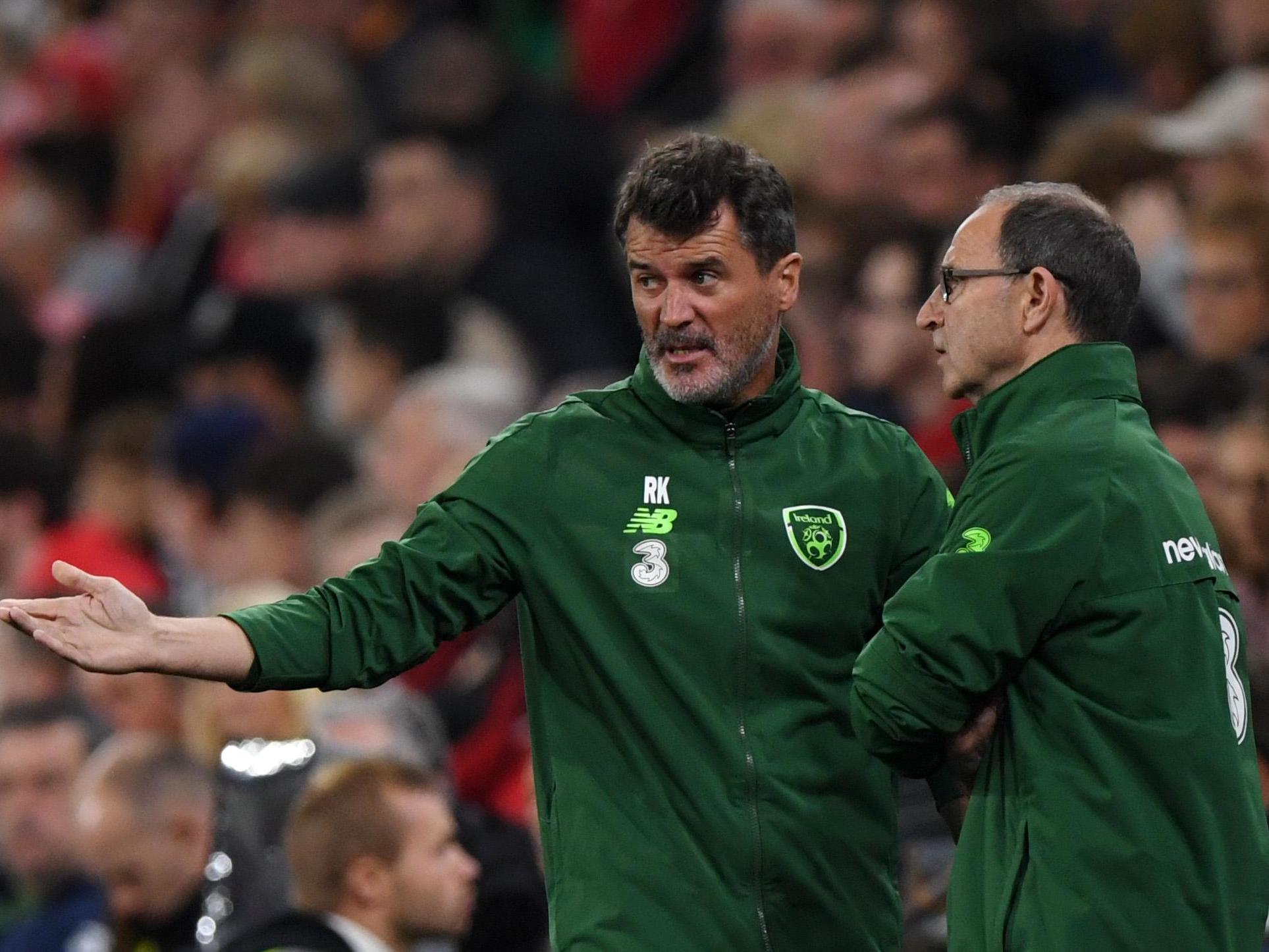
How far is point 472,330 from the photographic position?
936cm

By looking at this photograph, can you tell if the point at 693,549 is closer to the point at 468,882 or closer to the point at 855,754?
the point at 855,754

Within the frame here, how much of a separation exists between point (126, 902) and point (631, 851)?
8.53 ft

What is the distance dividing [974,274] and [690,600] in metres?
0.75

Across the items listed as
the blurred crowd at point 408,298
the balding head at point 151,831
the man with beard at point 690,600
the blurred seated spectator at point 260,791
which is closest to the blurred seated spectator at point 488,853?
Answer: the blurred crowd at point 408,298

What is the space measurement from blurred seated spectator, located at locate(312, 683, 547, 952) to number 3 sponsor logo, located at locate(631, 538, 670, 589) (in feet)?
6.30

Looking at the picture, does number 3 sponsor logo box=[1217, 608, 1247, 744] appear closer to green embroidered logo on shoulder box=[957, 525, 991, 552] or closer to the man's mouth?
green embroidered logo on shoulder box=[957, 525, 991, 552]

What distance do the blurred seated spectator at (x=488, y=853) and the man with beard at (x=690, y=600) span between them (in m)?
1.68

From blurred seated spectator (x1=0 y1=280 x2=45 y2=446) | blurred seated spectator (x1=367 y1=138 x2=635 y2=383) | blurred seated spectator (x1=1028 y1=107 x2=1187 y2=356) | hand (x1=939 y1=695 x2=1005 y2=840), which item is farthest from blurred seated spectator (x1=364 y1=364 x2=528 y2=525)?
hand (x1=939 y1=695 x2=1005 y2=840)

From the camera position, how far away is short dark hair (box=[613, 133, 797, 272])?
3.89 m

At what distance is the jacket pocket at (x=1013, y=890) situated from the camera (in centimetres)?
337

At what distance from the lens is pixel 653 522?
394 centimetres

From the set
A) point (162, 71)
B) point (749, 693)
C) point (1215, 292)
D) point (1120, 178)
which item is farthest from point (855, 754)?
point (162, 71)

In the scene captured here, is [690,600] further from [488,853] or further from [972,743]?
[488,853]

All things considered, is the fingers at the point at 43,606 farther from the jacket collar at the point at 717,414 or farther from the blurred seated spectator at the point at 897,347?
the blurred seated spectator at the point at 897,347
